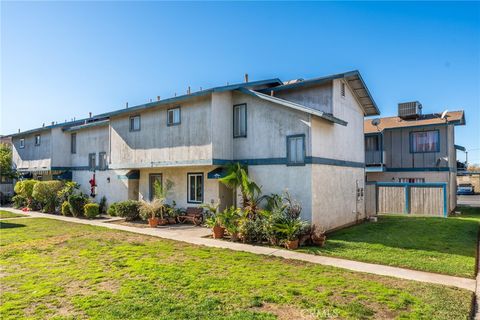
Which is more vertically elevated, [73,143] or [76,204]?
[73,143]

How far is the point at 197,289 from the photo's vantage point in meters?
6.82

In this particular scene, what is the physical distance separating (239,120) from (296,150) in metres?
3.62

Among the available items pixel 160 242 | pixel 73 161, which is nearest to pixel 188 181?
pixel 160 242

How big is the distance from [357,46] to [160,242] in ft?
45.4

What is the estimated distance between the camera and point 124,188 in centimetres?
2119

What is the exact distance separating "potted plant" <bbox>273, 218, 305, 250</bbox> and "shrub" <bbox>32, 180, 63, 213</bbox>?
17.9 meters

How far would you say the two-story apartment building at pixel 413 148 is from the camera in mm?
22672

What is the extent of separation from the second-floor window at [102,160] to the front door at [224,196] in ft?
36.4

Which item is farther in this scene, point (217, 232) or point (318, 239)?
point (217, 232)

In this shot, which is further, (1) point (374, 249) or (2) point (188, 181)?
(2) point (188, 181)

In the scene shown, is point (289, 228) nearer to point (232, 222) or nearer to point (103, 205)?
point (232, 222)

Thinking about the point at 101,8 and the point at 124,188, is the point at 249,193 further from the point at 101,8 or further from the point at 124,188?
the point at 124,188

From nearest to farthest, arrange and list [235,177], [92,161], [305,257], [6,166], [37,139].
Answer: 1. [305,257]
2. [235,177]
3. [92,161]
4. [37,139]
5. [6,166]

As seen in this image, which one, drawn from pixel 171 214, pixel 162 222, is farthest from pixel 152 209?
pixel 171 214
